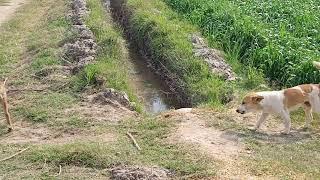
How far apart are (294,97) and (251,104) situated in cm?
67

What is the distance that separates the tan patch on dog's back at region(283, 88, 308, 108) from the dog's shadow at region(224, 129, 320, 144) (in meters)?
0.47

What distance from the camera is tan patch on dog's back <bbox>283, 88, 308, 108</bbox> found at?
888 cm

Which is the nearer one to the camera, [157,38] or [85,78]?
[85,78]

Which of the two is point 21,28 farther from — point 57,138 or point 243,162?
point 243,162

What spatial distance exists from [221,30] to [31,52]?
4653 mm

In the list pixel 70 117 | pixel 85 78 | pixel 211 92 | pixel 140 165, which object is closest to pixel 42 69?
pixel 85 78

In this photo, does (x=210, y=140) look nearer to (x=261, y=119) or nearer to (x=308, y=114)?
(x=261, y=119)

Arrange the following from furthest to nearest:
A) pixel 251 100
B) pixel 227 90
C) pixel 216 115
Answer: pixel 227 90 → pixel 216 115 → pixel 251 100

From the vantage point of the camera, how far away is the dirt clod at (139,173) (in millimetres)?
7484

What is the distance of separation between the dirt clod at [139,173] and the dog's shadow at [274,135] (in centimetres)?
163

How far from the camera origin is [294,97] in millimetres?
8883

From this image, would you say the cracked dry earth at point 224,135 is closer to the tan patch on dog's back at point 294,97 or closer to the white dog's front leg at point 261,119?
the white dog's front leg at point 261,119

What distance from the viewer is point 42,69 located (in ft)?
39.9

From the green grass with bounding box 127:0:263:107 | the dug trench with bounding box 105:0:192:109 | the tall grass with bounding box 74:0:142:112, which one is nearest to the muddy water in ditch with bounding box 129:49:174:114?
the dug trench with bounding box 105:0:192:109
